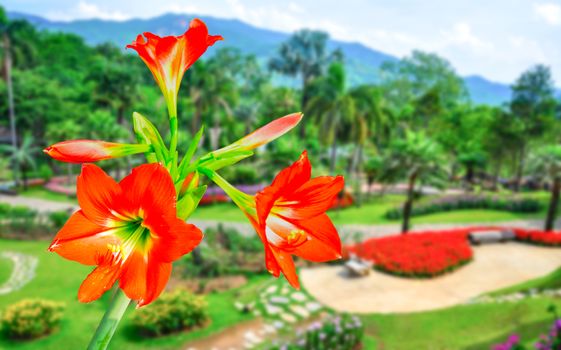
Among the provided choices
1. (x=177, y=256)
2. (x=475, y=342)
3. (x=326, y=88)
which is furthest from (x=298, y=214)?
(x=326, y=88)

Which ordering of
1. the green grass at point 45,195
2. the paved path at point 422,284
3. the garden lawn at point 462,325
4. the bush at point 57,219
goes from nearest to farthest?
the garden lawn at point 462,325 < the paved path at point 422,284 < the bush at point 57,219 < the green grass at point 45,195

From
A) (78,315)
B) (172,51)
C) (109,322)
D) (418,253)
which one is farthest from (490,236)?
(109,322)

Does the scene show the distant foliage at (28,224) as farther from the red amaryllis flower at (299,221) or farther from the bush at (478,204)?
the red amaryllis flower at (299,221)

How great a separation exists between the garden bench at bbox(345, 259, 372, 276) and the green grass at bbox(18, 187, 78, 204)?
65.4 feet

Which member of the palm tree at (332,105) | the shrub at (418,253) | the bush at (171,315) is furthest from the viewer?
the palm tree at (332,105)

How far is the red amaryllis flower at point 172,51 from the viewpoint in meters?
1.12

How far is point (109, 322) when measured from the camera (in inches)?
37.2

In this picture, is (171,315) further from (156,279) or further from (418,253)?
(156,279)

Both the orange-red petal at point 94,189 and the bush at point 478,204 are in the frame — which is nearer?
the orange-red petal at point 94,189

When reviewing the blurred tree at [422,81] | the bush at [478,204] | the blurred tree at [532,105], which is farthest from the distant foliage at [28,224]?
the blurred tree at [422,81]

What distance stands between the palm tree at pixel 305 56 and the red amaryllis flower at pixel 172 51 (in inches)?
1941

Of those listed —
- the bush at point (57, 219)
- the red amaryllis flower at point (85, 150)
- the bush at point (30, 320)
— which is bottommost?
the bush at point (57, 219)

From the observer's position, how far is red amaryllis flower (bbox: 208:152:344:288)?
1000 millimetres

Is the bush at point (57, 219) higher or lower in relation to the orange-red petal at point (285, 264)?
lower
